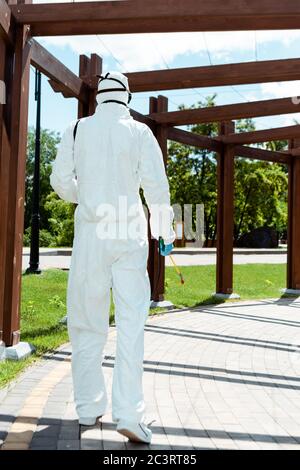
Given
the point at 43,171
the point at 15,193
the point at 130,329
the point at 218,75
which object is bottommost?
the point at 130,329

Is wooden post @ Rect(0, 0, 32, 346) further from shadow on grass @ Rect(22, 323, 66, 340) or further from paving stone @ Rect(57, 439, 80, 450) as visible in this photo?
paving stone @ Rect(57, 439, 80, 450)

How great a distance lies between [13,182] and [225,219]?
20.6 ft

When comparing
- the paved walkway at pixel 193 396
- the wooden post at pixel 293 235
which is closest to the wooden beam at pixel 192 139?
the wooden post at pixel 293 235

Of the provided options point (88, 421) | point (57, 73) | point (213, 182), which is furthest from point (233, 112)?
point (213, 182)

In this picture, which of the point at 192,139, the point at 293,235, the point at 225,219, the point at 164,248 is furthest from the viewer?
the point at 293,235

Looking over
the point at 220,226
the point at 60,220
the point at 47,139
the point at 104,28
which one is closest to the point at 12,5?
the point at 104,28

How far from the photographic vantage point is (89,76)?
23.9 ft

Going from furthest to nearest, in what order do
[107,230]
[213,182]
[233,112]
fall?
[213,182] → [233,112] → [107,230]

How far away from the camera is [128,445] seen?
3195 millimetres

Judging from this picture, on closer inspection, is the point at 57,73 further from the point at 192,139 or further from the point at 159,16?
the point at 192,139

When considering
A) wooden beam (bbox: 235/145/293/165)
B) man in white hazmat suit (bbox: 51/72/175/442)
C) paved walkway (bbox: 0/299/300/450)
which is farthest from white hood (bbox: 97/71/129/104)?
wooden beam (bbox: 235/145/293/165)

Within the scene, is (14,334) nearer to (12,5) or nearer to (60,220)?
(12,5)

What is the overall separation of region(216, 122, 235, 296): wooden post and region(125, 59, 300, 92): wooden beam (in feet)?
11.7

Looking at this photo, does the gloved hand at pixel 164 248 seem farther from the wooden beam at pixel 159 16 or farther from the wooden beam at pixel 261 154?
the wooden beam at pixel 261 154
